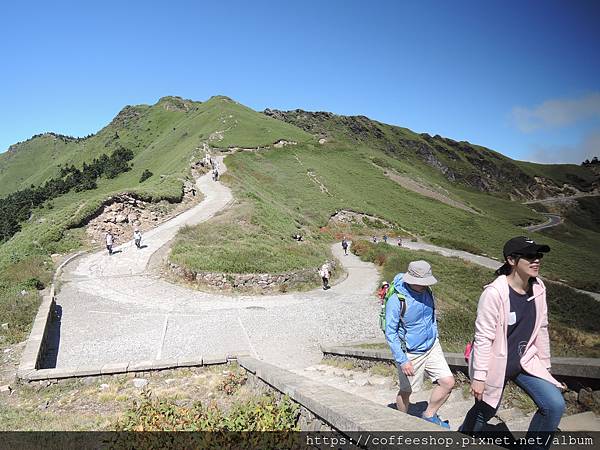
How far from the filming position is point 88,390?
8.30 m

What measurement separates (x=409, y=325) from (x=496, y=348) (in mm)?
1240

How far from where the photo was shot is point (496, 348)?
4211mm

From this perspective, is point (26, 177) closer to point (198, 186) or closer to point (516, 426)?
point (198, 186)

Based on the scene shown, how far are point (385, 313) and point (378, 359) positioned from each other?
467cm

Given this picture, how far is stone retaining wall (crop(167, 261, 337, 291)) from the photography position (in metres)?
18.4

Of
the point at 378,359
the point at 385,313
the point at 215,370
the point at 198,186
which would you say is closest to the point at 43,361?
the point at 215,370

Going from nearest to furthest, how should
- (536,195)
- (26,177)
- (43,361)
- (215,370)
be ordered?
(215,370)
(43,361)
(26,177)
(536,195)

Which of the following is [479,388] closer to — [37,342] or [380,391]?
[380,391]

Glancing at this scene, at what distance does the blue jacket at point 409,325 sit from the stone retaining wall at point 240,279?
1382 centimetres

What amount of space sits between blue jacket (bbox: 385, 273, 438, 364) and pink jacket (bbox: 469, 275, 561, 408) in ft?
3.32

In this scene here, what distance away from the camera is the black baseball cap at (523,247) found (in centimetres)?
415

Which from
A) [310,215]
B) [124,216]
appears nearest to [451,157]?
[310,215]

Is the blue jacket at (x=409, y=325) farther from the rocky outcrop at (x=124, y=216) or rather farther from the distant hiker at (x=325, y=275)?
the rocky outcrop at (x=124, y=216)

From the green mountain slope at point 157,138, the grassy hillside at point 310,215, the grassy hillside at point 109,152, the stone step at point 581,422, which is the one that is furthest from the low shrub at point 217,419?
the green mountain slope at point 157,138
